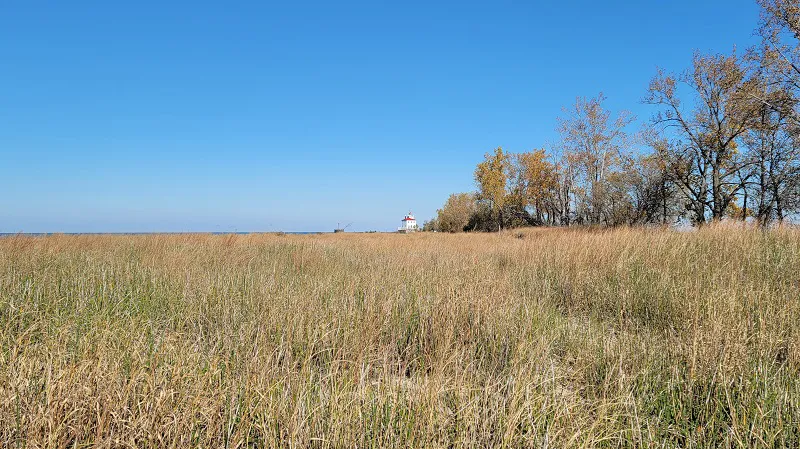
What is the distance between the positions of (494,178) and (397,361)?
116 feet

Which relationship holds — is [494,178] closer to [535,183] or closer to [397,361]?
[535,183]

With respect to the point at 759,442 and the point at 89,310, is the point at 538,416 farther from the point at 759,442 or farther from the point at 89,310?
the point at 89,310

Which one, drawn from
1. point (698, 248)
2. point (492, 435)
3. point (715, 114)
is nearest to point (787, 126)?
point (715, 114)

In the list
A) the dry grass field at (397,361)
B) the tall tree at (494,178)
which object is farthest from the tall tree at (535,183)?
the dry grass field at (397,361)

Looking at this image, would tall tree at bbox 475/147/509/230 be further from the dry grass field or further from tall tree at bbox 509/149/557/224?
the dry grass field

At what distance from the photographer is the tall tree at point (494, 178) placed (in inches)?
1441

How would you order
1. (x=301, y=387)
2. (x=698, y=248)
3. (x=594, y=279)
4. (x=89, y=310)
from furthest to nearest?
(x=698, y=248) < (x=594, y=279) < (x=89, y=310) < (x=301, y=387)

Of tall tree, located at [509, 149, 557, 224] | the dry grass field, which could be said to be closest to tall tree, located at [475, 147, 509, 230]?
tall tree, located at [509, 149, 557, 224]

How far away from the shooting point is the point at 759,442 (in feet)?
6.15

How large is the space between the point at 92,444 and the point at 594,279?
19.8 ft

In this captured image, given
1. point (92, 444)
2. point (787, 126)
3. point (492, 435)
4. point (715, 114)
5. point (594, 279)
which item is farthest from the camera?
point (715, 114)

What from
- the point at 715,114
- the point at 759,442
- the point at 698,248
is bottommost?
the point at 759,442

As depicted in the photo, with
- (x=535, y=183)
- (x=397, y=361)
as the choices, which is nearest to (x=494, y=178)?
(x=535, y=183)

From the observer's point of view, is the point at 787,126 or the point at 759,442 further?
the point at 787,126
